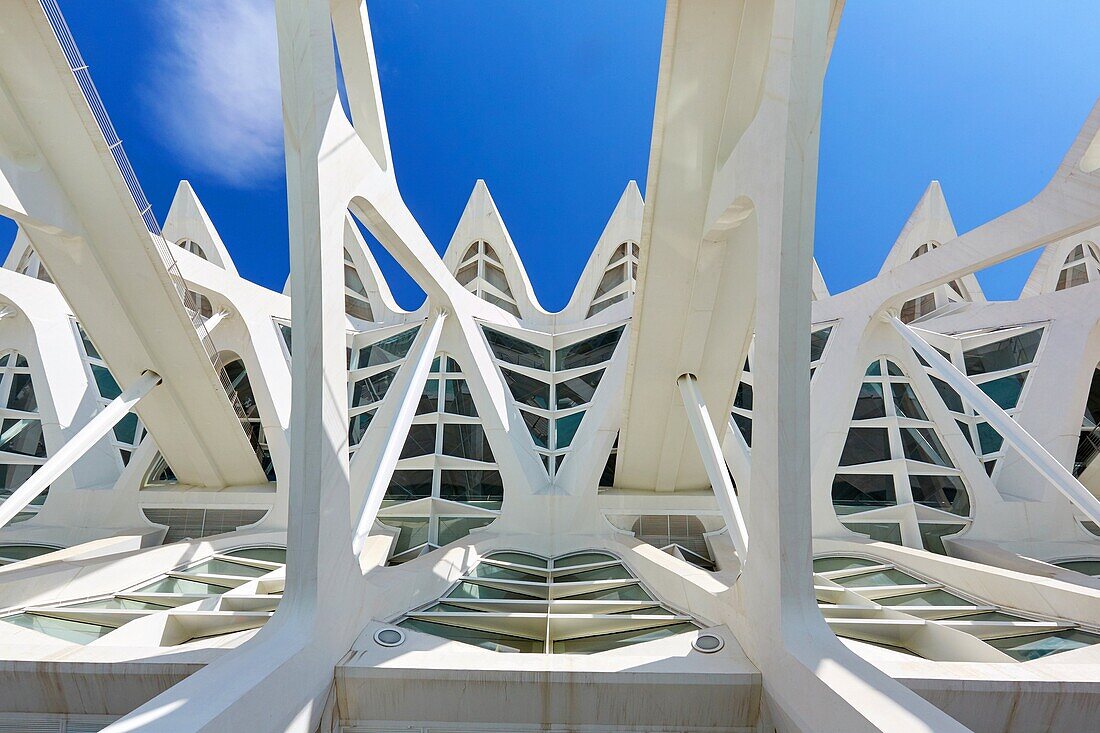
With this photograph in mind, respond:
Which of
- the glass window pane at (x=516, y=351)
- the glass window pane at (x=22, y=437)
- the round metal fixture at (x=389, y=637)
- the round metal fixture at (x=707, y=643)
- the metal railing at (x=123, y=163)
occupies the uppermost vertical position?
the metal railing at (x=123, y=163)

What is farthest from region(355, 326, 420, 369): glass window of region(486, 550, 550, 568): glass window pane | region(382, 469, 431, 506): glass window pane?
region(486, 550, 550, 568): glass window pane

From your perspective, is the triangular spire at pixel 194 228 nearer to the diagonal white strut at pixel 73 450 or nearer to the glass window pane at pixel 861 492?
the diagonal white strut at pixel 73 450

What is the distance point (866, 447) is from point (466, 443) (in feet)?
47.6

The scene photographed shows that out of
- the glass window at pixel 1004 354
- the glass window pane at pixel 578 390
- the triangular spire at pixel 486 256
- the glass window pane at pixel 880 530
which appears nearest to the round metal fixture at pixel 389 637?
the glass window pane at pixel 578 390

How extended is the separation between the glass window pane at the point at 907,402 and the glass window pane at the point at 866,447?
1.50 meters

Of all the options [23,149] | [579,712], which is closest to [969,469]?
[579,712]

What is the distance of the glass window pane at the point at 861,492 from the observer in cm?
1822

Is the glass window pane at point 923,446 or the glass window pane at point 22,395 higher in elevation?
the glass window pane at point 22,395

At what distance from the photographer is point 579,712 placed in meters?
6.06

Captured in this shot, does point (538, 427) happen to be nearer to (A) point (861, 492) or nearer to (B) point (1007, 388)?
(A) point (861, 492)

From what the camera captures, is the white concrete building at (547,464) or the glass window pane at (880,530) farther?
the glass window pane at (880,530)

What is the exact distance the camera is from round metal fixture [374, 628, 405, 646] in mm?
7115

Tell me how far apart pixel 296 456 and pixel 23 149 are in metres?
9.76

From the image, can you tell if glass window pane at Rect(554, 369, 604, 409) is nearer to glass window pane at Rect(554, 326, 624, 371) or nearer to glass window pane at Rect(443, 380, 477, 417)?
glass window pane at Rect(554, 326, 624, 371)
